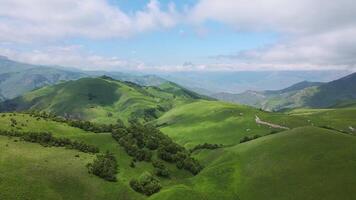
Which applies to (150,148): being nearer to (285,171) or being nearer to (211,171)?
(211,171)

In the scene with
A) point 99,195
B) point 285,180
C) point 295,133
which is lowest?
point 99,195

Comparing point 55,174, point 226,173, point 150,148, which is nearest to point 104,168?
point 55,174

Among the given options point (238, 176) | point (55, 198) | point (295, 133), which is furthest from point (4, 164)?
point (295, 133)

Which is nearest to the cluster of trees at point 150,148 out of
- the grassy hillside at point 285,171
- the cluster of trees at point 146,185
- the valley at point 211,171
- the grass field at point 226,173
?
the valley at point 211,171

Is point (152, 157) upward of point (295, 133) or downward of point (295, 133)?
downward

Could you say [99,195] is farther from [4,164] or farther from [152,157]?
[152,157]

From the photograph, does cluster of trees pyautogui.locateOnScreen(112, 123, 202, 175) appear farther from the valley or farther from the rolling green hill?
the rolling green hill
